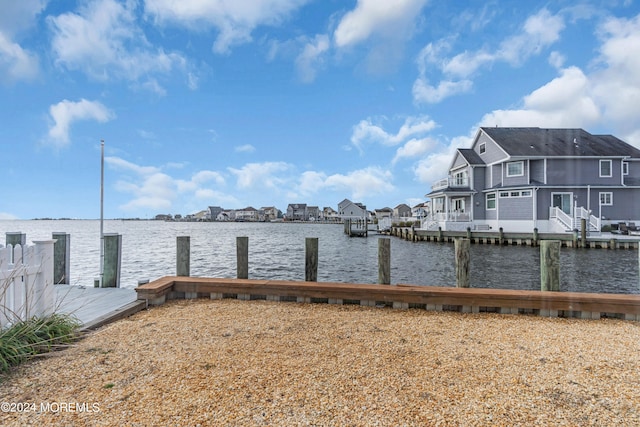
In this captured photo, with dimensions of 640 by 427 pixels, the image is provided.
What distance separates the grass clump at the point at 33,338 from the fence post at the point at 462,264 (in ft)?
19.5

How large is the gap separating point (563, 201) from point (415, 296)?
26321mm

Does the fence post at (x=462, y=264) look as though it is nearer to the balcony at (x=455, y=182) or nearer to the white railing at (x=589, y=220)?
the white railing at (x=589, y=220)

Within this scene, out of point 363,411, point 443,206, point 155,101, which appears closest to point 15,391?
point 363,411

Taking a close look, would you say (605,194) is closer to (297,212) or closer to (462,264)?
(462,264)

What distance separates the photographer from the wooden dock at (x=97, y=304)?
4203mm

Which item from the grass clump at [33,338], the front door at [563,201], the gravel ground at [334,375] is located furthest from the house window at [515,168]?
the grass clump at [33,338]

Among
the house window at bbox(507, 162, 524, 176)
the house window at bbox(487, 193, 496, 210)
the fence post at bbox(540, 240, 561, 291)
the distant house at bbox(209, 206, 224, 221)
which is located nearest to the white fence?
the fence post at bbox(540, 240, 561, 291)

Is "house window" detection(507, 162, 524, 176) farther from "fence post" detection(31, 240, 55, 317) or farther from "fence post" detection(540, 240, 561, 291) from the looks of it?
"fence post" detection(31, 240, 55, 317)

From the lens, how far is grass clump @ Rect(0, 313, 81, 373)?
9.47 ft

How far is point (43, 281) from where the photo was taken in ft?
12.2

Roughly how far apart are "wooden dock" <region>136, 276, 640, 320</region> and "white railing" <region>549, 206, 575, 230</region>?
2224cm

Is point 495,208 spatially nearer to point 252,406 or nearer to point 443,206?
point 443,206

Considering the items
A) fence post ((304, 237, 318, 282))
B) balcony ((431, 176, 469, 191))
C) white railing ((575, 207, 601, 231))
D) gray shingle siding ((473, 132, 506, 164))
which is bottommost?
fence post ((304, 237, 318, 282))

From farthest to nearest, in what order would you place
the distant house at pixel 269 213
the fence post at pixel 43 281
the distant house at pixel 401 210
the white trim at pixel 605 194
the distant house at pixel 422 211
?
the distant house at pixel 269 213 < the distant house at pixel 401 210 < the distant house at pixel 422 211 < the white trim at pixel 605 194 < the fence post at pixel 43 281
